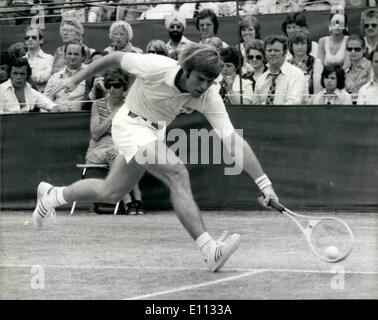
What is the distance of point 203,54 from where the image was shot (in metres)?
8.64

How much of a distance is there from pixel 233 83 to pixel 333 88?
4.59 feet

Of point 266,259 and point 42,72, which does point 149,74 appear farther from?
point 42,72

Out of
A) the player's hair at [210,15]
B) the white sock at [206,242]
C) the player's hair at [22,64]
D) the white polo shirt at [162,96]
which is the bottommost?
the white sock at [206,242]

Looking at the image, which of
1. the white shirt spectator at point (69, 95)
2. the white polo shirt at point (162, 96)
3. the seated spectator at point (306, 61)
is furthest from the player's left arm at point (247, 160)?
the white shirt spectator at point (69, 95)

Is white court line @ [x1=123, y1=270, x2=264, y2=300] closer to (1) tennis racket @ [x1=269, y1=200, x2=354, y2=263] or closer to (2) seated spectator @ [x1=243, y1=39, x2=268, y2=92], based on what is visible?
(1) tennis racket @ [x1=269, y1=200, x2=354, y2=263]

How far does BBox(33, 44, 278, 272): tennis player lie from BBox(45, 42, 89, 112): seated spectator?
17.7ft

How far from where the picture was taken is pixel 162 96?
→ 29.8 feet

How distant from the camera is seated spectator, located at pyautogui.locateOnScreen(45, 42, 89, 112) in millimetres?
14820

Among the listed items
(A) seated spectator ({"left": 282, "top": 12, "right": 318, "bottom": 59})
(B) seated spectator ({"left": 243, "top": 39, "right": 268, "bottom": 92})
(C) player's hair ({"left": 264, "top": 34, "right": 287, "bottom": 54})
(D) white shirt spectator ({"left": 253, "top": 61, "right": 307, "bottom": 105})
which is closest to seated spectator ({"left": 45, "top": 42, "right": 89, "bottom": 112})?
(B) seated spectator ({"left": 243, "top": 39, "right": 268, "bottom": 92})

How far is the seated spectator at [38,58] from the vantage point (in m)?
15.3

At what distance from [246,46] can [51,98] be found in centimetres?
302

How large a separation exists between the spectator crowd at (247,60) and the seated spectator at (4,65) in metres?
0.01

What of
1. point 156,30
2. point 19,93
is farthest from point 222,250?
point 19,93

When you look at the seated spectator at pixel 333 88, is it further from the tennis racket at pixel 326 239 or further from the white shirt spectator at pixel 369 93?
the tennis racket at pixel 326 239
